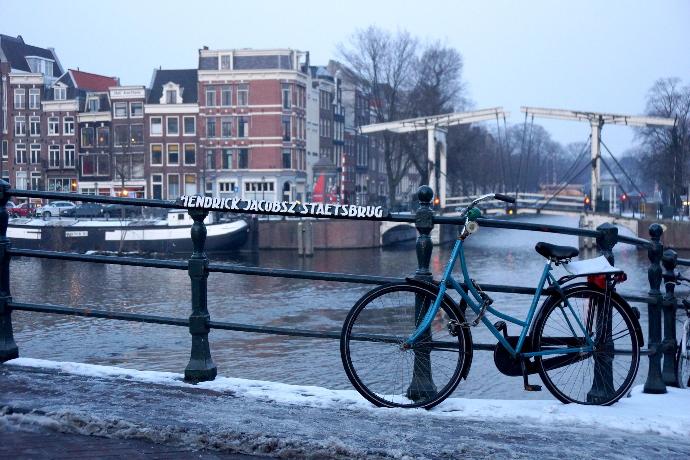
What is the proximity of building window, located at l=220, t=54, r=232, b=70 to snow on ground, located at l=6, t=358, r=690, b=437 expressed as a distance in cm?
4578

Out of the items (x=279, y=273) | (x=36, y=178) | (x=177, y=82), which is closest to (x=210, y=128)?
(x=177, y=82)

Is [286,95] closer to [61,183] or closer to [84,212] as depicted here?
[84,212]

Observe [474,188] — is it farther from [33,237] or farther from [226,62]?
[33,237]

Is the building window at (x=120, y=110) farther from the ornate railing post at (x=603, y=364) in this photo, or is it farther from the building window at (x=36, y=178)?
the ornate railing post at (x=603, y=364)

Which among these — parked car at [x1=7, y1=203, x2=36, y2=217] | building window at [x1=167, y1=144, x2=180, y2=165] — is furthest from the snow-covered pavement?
building window at [x1=167, y1=144, x2=180, y2=165]

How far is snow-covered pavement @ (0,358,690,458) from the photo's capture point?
123 inches

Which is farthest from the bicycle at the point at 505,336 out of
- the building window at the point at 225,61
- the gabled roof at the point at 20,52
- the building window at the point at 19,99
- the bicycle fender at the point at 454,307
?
the gabled roof at the point at 20,52

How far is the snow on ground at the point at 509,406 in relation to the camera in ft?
11.5

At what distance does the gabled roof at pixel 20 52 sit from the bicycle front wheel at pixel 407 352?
52.9 meters

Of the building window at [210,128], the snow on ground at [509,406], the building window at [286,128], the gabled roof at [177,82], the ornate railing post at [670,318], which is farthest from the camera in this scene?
the gabled roof at [177,82]

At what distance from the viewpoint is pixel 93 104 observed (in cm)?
5209

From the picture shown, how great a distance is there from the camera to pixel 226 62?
4897cm

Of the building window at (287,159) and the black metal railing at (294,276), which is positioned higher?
the building window at (287,159)

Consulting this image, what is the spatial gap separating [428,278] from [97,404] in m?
1.39
